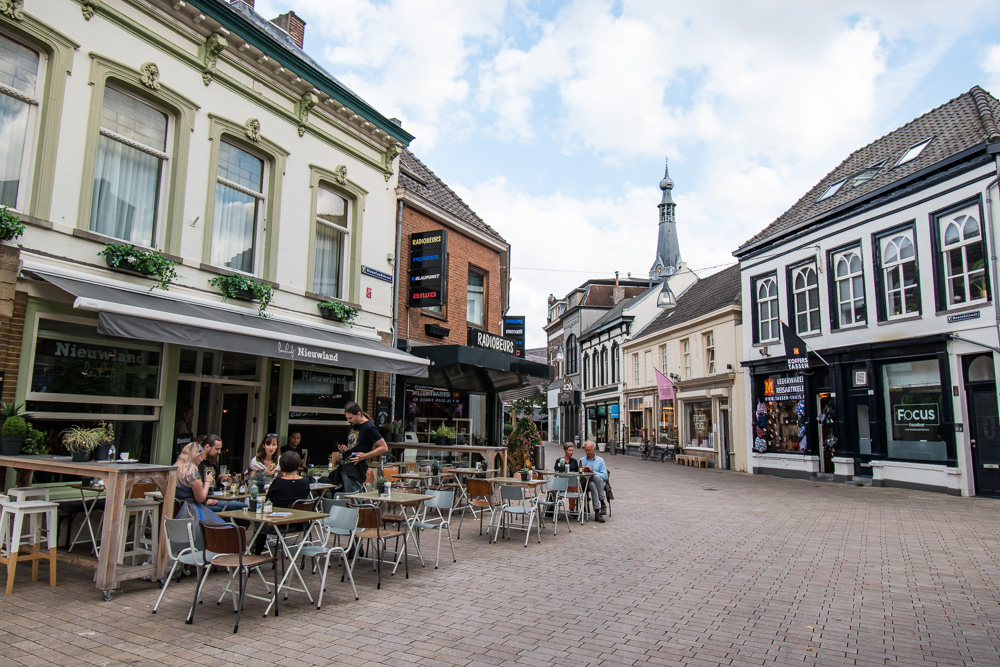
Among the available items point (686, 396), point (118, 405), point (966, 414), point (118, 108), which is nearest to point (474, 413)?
point (118, 405)

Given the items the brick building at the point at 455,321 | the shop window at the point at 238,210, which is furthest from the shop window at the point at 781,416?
the shop window at the point at 238,210

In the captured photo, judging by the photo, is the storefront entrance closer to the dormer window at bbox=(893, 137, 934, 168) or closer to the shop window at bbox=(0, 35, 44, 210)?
the dormer window at bbox=(893, 137, 934, 168)

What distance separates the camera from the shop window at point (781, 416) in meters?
19.5

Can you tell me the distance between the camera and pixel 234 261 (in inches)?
390

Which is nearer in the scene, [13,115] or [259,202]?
[13,115]

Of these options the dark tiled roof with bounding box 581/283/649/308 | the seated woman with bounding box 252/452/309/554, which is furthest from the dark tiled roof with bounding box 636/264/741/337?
the seated woman with bounding box 252/452/309/554

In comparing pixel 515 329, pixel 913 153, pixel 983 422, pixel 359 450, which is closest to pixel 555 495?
pixel 359 450

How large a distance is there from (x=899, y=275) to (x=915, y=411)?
347 centimetres

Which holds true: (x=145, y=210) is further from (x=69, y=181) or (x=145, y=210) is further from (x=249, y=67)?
(x=249, y=67)

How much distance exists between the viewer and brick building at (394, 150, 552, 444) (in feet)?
43.5

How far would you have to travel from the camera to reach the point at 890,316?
16.2 metres

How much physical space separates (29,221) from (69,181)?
760 millimetres

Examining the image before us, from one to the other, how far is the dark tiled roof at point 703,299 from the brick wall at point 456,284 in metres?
10.9

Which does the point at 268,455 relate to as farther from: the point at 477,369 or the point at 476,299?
the point at 476,299
